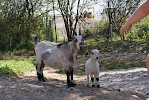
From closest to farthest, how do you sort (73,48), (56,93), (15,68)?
(56,93), (73,48), (15,68)

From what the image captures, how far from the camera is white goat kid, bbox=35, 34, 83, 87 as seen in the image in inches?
290

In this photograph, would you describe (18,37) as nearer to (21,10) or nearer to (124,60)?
(21,10)

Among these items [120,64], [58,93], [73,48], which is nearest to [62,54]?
[73,48]

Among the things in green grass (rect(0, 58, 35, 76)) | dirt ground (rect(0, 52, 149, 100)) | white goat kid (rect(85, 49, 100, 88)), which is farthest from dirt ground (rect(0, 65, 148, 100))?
green grass (rect(0, 58, 35, 76))

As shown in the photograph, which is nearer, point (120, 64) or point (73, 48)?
point (73, 48)

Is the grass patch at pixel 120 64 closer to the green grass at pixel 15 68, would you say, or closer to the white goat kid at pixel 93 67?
the green grass at pixel 15 68

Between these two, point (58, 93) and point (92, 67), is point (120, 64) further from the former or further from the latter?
point (58, 93)

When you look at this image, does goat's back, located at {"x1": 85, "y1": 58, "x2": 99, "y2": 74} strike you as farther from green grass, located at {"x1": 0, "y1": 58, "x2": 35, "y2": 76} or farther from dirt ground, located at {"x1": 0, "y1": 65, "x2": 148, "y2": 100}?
green grass, located at {"x1": 0, "y1": 58, "x2": 35, "y2": 76}

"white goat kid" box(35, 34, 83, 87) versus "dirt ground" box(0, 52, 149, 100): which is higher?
"white goat kid" box(35, 34, 83, 87)

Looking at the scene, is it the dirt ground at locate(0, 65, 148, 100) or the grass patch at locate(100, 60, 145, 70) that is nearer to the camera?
the dirt ground at locate(0, 65, 148, 100)

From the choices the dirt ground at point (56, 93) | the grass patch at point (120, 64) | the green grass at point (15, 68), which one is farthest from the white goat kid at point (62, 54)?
the grass patch at point (120, 64)

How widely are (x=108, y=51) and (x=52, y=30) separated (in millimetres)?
4711

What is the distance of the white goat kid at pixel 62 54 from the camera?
24.1ft

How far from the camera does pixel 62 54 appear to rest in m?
7.61
